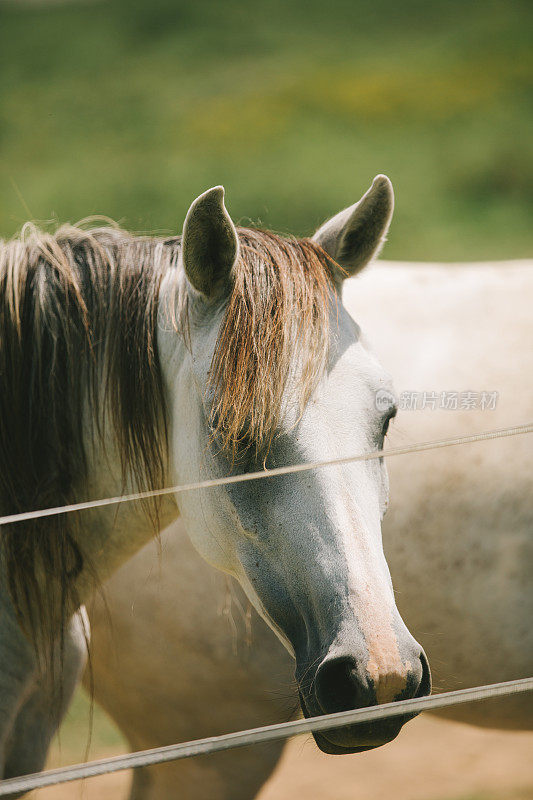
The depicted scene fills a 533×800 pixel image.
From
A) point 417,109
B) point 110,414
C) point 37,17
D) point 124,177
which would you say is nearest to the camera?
point 110,414

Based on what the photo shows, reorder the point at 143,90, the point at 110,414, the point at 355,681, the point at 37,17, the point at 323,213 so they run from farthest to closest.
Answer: the point at 37,17, the point at 143,90, the point at 323,213, the point at 110,414, the point at 355,681

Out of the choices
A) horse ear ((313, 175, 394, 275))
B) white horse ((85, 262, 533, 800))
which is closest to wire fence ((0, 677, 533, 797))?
white horse ((85, 262, 533, 800))

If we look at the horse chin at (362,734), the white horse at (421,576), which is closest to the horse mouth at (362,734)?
the horse chin at (362,734)

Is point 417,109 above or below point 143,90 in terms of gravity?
below

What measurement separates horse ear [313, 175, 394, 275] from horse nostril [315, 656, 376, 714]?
2.38ft

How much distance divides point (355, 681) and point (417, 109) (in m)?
10.7

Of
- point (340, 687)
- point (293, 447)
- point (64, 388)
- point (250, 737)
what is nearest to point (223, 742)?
point (250, 737)

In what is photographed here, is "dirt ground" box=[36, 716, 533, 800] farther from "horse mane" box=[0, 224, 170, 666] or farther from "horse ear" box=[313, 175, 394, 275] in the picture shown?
"horse ear" box=[313, 175, 394, 275]

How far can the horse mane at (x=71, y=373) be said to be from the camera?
125 centimetres

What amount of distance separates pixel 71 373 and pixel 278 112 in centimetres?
1046

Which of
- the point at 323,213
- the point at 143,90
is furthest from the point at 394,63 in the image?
the point at 323,213

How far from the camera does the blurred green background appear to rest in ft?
26.7

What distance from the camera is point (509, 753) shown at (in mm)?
2760

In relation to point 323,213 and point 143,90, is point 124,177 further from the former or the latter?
point 143,90
